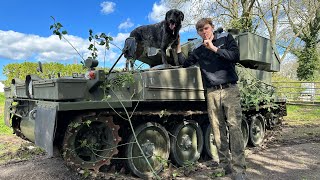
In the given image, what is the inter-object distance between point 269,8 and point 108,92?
21.8 metres

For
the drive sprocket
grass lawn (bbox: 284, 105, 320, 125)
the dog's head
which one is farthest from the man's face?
grass lawn (bbox: 284, 105, 320, 125)

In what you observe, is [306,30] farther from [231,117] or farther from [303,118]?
[231,117]

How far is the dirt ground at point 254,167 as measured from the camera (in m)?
5.14

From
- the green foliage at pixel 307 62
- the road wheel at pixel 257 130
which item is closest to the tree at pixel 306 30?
the green foliage at pixel 307 62

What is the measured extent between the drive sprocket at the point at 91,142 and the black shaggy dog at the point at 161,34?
130 centimetres

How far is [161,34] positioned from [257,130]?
362cm

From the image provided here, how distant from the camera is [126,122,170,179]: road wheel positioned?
5041 millimetres

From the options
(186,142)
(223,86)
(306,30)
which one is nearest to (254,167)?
(186,142)

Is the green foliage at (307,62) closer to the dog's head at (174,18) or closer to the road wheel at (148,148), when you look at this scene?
the dog's head at (174,18)

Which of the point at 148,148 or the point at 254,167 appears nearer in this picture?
the point at 148,148

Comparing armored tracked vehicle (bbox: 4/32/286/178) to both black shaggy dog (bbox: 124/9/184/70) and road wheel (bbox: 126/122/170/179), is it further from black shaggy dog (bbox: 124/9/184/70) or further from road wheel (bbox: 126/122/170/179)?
black shaggy dog (bbox: 124/9/184/70)

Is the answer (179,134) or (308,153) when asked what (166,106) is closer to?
(179,134)

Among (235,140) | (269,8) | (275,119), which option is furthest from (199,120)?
(269,8)

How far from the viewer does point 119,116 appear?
4.91 metres
